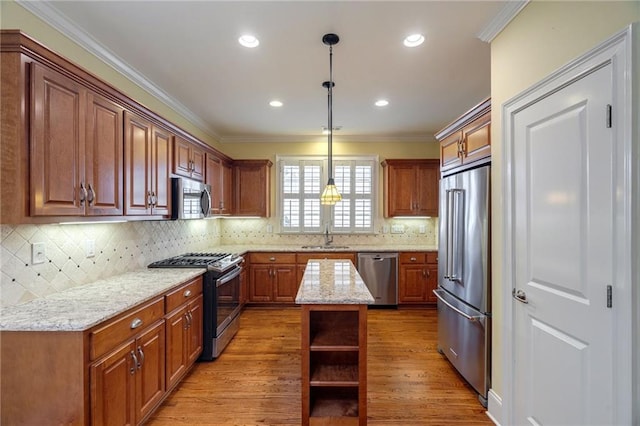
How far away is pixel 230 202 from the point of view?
4770 millimetres

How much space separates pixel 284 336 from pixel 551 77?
11.1 feet

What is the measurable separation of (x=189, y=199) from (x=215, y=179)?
1.05 m

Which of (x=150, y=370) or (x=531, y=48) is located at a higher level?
(x=531, y=48)

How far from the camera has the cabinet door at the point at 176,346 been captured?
2246mm

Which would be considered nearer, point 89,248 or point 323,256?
point 89,248

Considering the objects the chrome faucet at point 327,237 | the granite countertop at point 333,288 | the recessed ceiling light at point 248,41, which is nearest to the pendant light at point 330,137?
the recessed ceiling light at point 248,41

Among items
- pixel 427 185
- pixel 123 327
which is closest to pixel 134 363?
pixel 123 327

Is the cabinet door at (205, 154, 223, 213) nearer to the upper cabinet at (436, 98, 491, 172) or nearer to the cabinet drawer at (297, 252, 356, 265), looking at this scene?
the cabinet drawer at (297, 252, 356, 265)

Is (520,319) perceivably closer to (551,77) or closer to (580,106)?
(580,106)

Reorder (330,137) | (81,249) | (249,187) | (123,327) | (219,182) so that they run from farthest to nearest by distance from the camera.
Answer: (249,187) → (219,182) → (330,137) → (81,249) → (123,327)

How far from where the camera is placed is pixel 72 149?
1698 mm

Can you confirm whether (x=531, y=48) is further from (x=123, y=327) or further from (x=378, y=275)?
(x=378, y=275)

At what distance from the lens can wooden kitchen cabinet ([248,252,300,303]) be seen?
14.8ft

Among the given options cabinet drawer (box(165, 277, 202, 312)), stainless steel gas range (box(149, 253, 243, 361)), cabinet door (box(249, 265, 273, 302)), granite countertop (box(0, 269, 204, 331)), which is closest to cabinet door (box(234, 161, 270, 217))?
cabinet door (box(249, 265, 273, 302))
